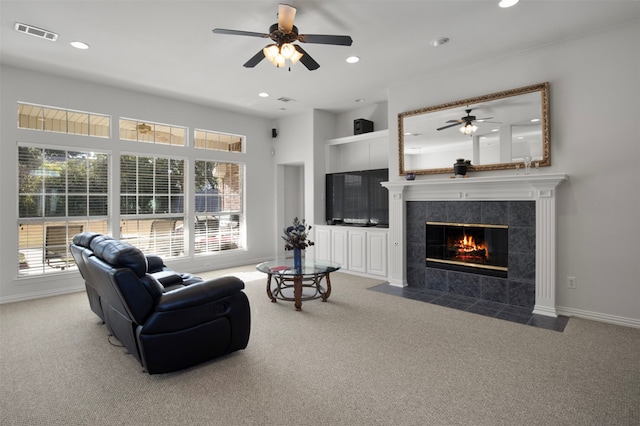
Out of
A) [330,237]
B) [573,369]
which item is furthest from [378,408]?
[330,237]

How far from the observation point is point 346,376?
256 centimetres

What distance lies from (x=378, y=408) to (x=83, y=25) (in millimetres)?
4303

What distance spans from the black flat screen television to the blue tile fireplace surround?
77cm

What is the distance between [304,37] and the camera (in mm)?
3117

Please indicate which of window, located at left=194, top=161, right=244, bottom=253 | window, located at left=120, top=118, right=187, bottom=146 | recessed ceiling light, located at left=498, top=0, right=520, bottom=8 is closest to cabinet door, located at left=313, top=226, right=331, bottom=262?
window, located at left=194, top=161, right=244, bottom=253

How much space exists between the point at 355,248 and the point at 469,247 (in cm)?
189

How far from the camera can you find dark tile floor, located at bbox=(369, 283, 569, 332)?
Result: 12.0ft

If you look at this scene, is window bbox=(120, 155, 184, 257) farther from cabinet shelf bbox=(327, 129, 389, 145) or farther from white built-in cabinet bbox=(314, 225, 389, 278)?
cabinet shelf bbox=(327, 129, 389, 145)

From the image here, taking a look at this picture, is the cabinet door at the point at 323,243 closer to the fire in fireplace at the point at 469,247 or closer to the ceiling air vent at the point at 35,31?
the fire in fireplace at the point at 469,247

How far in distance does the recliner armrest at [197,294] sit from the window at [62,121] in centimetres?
384

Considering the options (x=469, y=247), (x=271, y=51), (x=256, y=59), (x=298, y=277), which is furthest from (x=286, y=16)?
(x=469, y=247)

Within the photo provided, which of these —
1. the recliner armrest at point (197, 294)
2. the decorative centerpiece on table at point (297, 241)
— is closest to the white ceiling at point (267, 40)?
the decorative centerpiece on table at point (297, 241)

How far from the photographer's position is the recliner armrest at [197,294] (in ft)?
8.34

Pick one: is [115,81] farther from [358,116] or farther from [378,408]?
[378,408]
